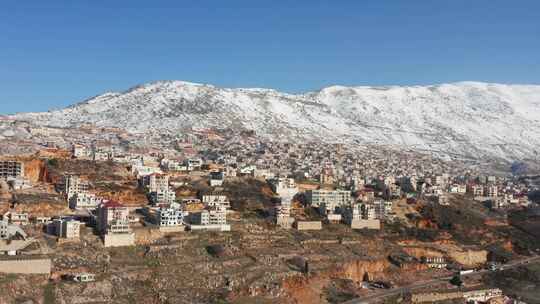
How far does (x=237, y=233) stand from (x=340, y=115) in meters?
103

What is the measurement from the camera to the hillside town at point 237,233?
4094cm

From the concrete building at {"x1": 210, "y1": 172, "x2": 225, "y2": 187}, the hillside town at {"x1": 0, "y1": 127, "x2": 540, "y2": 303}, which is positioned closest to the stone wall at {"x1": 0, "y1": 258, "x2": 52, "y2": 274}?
the hillside town at {"x1": 0, "y1": 127, "x2": 540, "y2": 303}

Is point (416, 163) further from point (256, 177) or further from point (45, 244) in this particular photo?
point (45, 244)

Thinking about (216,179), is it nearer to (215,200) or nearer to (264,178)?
(215,200)

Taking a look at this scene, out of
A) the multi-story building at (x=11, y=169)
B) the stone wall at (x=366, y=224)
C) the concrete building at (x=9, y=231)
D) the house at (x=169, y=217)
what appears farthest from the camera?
the stone wall at (x=366, y=224)

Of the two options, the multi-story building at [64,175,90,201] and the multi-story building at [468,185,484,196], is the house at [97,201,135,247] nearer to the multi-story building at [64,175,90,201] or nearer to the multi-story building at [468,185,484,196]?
the multi-story building at [64,175,90,201]

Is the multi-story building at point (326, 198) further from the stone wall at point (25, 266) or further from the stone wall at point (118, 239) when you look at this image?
the stone wall at point (25, 266)

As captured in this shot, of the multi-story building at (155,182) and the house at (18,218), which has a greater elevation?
the multi-story building at (155,182)

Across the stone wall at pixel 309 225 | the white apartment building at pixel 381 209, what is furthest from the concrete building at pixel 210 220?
the white apartment building at pixel 381 209

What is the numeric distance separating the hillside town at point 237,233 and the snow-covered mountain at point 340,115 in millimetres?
34798

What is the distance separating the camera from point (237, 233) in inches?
1989

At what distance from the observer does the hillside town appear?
40938mm

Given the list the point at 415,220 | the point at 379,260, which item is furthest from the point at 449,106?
the point at 379,260

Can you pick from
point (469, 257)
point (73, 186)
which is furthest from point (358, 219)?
point (73, 186)
